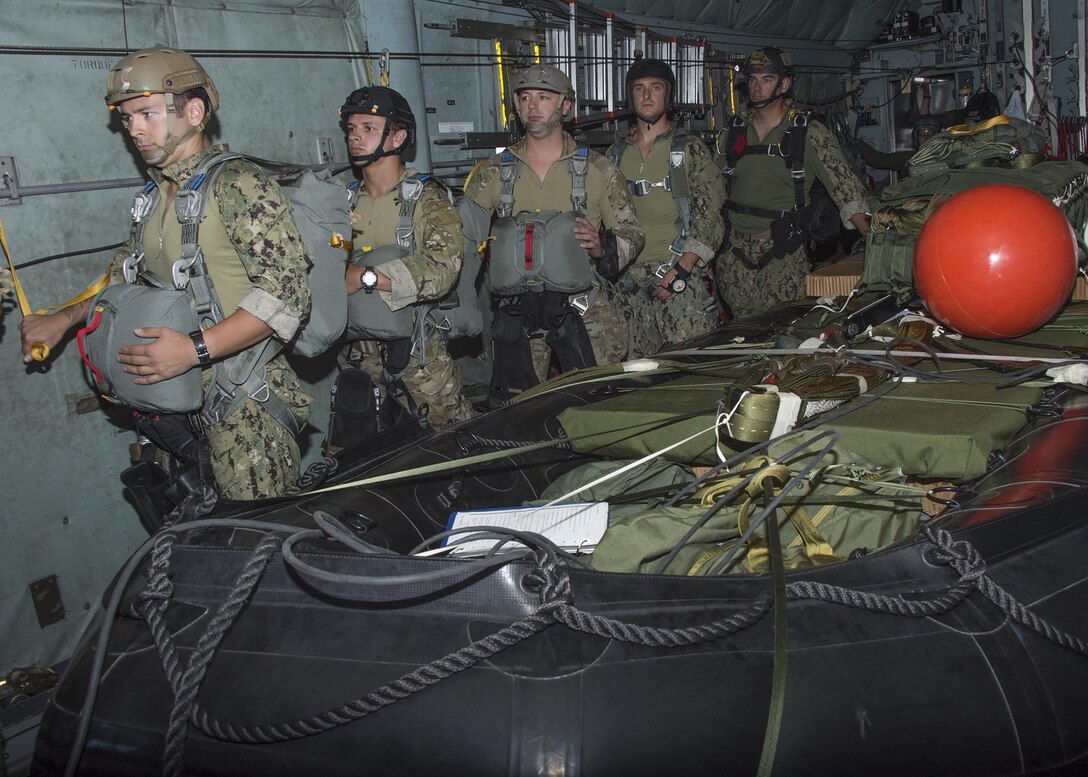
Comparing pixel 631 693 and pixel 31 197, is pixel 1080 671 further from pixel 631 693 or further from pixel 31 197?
pixel 31 197

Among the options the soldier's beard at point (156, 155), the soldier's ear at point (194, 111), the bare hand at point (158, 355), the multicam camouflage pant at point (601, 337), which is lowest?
the multicam camouflage pant at point (601, 337)

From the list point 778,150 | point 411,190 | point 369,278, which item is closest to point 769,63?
point 778,150

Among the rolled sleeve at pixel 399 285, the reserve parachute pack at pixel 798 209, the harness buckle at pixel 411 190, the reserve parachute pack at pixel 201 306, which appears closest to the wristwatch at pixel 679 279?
the reserve parachute pack at pixel 798 209

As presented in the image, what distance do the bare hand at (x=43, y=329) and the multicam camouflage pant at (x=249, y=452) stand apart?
670mm

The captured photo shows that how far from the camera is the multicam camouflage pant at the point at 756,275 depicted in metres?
5.10

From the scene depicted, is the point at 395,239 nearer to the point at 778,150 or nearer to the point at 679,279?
the point at 679,279

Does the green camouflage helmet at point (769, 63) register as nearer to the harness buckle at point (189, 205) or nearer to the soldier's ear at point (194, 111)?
the soldier's ear at point (194, 111)

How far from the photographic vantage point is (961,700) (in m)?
1.54

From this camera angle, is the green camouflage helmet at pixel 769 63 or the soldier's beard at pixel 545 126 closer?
the soldier's beard at pixel 545 126

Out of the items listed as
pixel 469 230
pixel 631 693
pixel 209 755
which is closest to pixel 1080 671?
pixel 631 693

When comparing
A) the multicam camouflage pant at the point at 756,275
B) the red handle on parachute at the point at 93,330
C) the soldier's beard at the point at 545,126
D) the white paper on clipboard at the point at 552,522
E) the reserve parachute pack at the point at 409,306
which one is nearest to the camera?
the white paper on clipboard at the point at 552,522

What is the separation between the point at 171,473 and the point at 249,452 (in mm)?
394

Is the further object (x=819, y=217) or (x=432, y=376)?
(x=819, y=217)

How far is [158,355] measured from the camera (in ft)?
8.60
